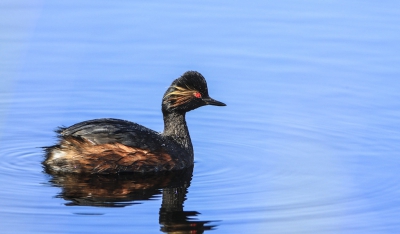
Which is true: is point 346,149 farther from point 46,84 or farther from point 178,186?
point 46,84

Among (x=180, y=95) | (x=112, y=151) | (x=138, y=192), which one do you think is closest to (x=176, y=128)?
(x=180, y=95)

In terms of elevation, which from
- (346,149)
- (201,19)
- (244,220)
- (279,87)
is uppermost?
(201,19)

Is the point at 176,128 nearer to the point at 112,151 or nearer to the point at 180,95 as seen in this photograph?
the point at 180,95

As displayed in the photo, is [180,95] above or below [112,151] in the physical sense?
above

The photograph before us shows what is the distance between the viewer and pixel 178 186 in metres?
9.68

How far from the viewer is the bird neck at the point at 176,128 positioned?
1088 cm

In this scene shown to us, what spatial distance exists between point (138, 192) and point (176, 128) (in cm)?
173

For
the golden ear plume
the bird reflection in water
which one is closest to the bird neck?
the golden ear plume

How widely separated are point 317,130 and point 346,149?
28.2 inches

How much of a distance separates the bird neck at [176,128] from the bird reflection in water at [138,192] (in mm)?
528

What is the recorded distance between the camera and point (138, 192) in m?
9.38

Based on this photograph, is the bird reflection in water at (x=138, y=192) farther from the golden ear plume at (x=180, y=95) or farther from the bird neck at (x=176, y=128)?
the golden ear plume at (x=180, y=95)

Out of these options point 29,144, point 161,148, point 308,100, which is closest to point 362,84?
point 308,100

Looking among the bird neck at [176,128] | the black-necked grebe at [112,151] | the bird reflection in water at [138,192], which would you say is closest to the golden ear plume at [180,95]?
the bird neck at [176,128]
